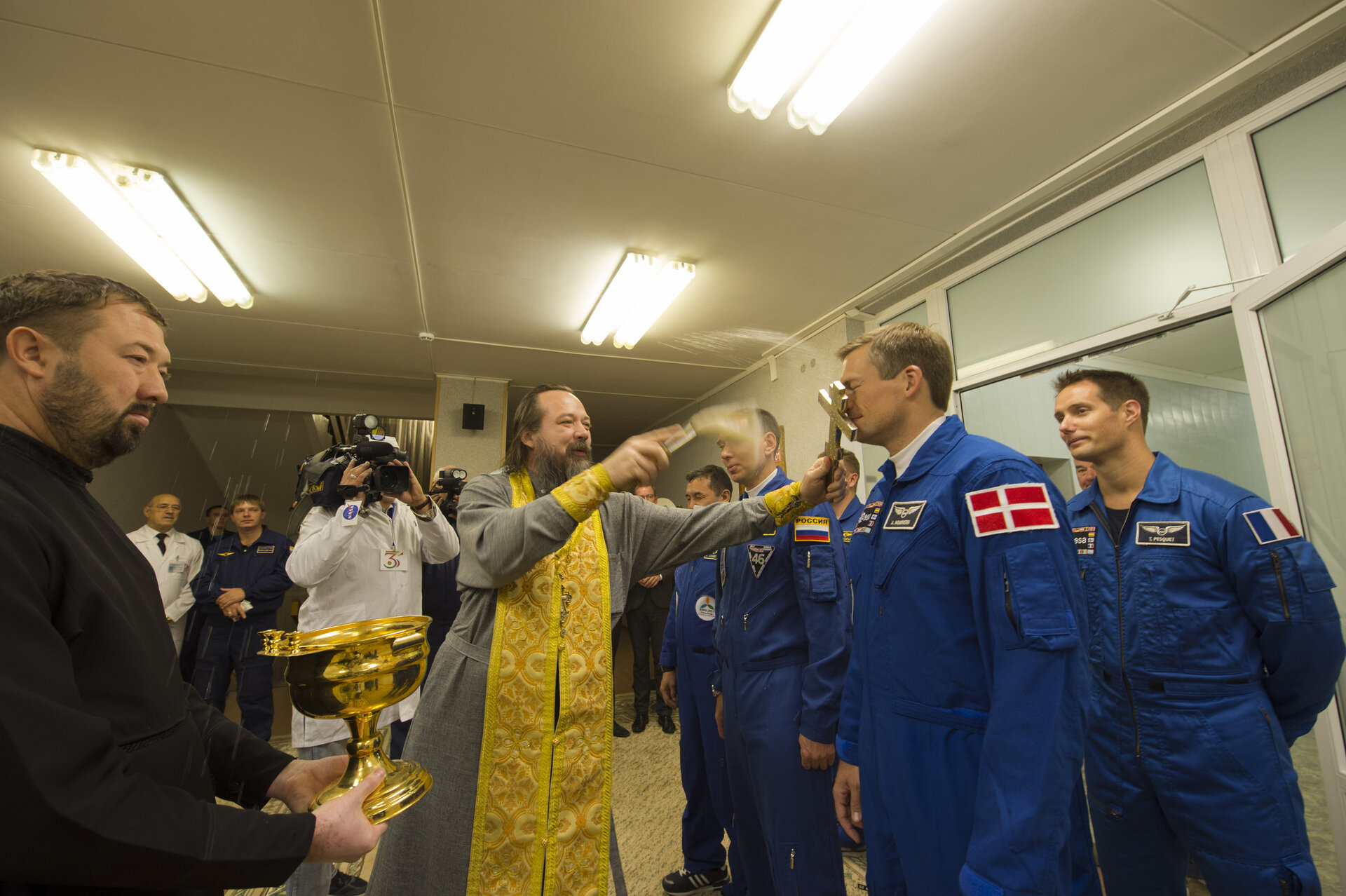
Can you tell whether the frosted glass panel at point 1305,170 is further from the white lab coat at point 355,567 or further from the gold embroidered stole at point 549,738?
the white lab coat at point 355,567

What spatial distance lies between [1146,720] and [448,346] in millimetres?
4963

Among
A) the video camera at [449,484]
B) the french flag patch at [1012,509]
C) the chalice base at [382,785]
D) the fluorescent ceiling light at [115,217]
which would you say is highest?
the fluorescent ceiling light at [115,217]

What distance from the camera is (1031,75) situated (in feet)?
6.73

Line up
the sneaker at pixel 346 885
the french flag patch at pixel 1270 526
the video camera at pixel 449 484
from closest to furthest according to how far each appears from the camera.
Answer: the french flag patch at pixel 1270 526 < the sneaker at pixel 346 885 < the video camera at pixel 449 484

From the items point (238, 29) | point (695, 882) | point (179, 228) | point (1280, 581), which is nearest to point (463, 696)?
point (695, 882)

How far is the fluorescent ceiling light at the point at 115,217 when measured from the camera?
235cm

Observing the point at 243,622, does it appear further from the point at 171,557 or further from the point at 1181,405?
the point at 1181,405

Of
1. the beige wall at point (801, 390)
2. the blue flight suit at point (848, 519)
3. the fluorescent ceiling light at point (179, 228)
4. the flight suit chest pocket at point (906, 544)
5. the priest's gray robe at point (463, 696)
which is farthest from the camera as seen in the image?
the beige wall at point (801, 390)

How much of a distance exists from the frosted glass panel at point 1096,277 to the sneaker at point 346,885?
13.8 ft

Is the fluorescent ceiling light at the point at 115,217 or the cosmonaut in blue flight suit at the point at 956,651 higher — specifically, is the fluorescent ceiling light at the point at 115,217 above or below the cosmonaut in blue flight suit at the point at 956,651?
above

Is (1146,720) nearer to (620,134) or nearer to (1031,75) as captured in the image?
(1031,75)

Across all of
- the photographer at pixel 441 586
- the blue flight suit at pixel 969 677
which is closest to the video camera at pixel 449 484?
the photographer at pixel 441 586

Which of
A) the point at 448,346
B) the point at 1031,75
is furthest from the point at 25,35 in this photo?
the point at 1031,75

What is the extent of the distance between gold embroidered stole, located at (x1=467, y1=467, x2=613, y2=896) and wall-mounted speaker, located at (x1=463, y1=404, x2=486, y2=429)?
14.5ft
